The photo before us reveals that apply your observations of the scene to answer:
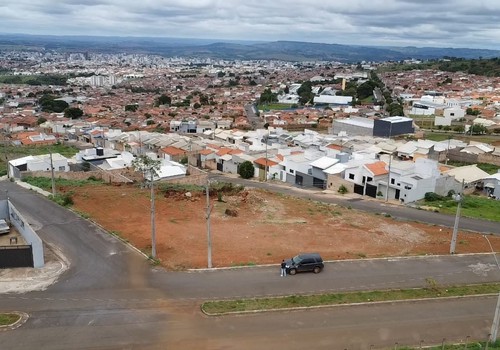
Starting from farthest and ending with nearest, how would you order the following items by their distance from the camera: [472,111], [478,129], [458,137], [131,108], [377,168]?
[131,108] → [472,111] → [478,129] → [458,137] → [377,168]

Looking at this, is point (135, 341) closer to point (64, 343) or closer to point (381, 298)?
point (64, 343)

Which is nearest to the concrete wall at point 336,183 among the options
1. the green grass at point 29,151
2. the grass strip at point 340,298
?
the grass strip at point 340,298

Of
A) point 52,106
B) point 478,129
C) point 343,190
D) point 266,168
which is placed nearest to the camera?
point 343,190

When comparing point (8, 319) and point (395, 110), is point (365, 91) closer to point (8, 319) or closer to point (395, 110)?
point (395, 110)

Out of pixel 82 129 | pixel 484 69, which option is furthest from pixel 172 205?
pixel 484 69

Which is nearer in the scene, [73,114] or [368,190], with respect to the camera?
[368,190]

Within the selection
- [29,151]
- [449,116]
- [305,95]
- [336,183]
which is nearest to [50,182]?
[29,151]

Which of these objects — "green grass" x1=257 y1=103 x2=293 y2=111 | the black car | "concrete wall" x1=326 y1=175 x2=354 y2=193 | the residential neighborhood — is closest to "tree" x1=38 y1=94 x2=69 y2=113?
the residential neighborhood
